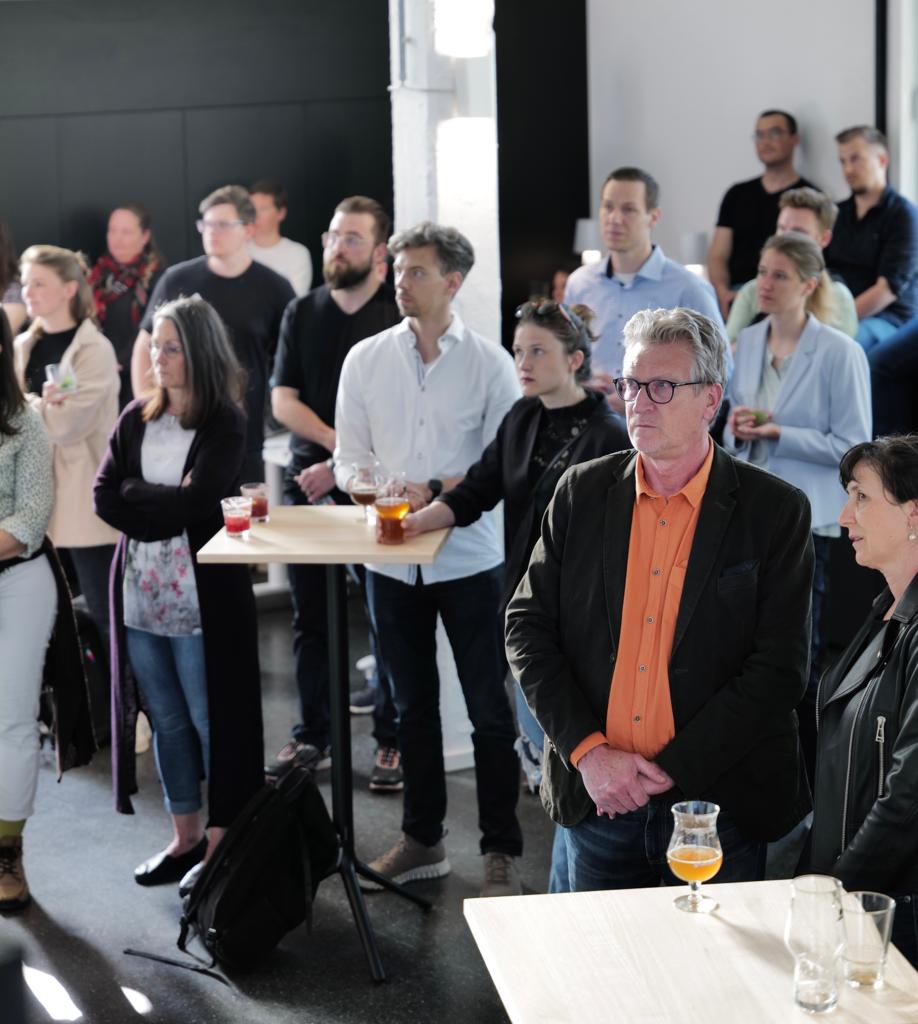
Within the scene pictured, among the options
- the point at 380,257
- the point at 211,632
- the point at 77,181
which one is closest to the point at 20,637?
the point at 211,632

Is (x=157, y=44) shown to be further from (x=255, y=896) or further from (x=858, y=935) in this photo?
(x=858, y=935)

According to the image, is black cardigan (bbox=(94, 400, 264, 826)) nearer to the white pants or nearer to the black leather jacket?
the white pants

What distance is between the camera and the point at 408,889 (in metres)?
3.88

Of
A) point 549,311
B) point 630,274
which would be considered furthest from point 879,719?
point 630,274

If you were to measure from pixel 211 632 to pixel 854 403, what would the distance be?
203 cm

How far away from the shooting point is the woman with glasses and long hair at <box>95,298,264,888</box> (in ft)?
12.4

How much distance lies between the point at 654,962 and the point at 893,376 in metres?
4.32

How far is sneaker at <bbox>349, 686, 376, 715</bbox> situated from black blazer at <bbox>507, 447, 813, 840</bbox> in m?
2.79

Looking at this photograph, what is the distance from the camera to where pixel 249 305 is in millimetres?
5281

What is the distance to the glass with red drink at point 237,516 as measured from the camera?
3479mm

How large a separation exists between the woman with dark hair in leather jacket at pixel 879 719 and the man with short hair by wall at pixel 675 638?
101 mm

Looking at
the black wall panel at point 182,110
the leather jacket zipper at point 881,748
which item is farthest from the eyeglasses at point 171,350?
the black wall panel at point 182,110

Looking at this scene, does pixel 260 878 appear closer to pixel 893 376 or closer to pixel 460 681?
pixel 460 681

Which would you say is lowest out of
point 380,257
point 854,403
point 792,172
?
point 854,403
